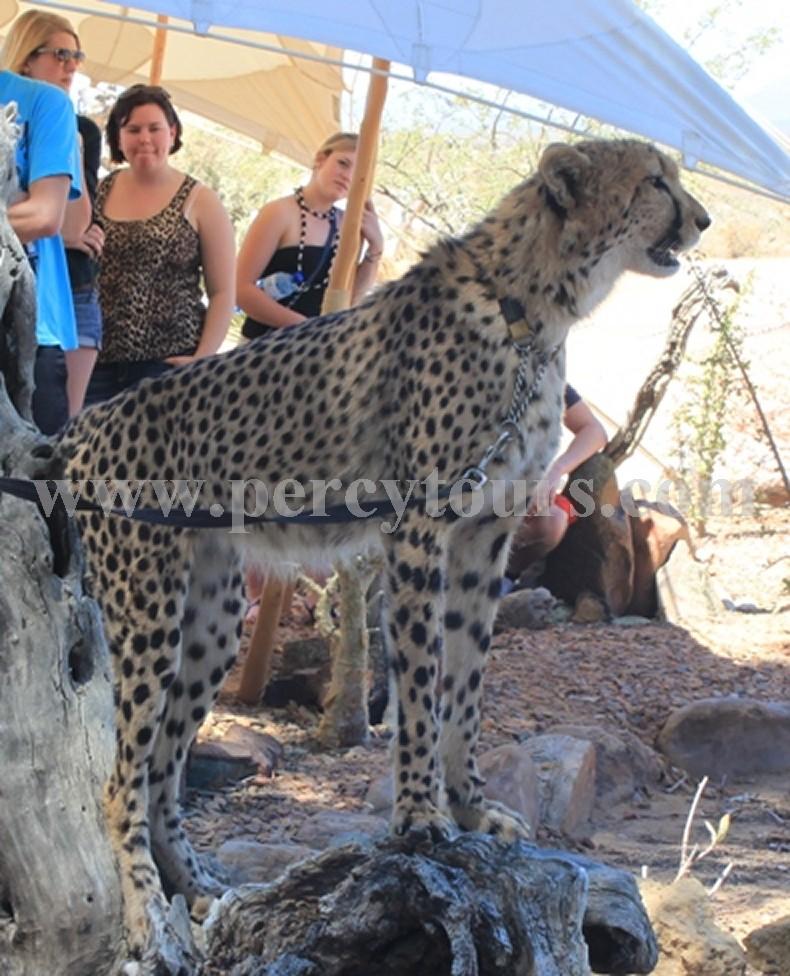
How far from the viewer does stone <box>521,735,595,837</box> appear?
16.4 feet

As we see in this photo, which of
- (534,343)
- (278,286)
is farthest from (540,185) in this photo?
(278,286)

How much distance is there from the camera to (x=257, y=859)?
395 cm

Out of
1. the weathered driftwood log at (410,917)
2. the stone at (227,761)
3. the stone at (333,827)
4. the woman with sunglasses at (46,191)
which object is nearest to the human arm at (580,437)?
the stone at (227,761)

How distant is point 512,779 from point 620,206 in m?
1.75

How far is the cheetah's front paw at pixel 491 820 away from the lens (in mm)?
3568

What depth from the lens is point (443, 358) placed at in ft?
12.5

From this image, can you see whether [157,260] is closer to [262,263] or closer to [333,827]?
[262,263]

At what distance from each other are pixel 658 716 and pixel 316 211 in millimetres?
2501

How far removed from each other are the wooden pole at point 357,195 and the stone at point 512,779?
5.25 feet

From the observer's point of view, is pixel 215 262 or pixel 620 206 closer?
pixel 620 206

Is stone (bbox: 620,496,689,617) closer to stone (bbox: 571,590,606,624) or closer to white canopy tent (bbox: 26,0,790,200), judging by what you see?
Result: stone (bbox: 571,590,606,624)

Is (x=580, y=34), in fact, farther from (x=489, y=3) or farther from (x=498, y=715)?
(x=498, y=715)

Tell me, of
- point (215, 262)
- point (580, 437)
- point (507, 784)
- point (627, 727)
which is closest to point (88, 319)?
point (215, 262)

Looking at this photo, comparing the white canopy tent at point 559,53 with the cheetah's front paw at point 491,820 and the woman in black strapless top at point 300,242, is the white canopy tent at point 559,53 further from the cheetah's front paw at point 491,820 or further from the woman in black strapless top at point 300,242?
the cheetah's front paw at point 491,820
